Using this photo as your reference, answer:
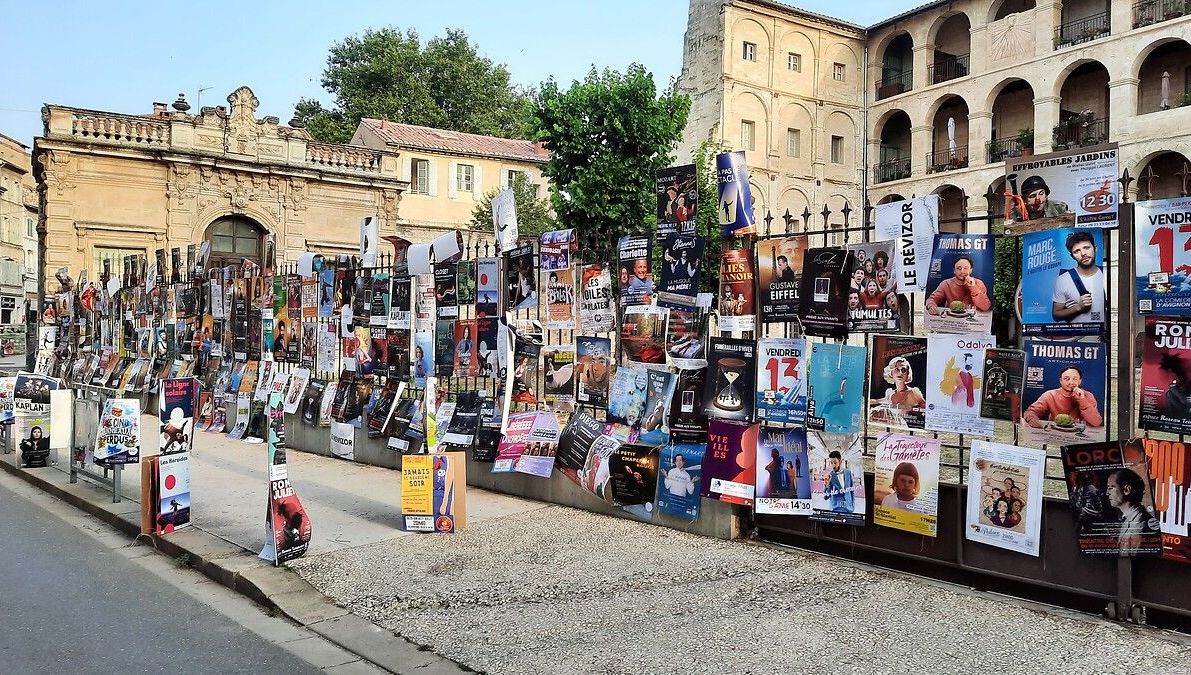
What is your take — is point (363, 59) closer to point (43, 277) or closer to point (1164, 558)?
point (43, 277)

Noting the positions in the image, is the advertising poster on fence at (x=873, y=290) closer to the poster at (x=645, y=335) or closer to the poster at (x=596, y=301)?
the poster at (x=645, y=335)

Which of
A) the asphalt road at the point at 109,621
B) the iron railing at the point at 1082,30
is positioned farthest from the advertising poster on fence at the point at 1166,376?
the iron railing at the point at 1082,30

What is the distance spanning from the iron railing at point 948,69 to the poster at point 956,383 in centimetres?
3566

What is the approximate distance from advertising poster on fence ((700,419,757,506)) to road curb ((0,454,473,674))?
9.87 ft

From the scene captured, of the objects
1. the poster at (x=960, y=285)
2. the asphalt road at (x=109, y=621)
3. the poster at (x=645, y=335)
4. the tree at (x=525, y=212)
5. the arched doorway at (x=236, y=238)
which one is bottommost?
the asphalt road at (x=109, y=621)

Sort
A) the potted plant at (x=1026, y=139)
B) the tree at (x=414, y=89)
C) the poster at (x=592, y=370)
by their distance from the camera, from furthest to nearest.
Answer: the tree at (x=414, y=89)
the potted plant at (x=1026, y=139)
the poster at (x=592, y=370)

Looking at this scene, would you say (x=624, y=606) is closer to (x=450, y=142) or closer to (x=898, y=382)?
(x=898, y=382)

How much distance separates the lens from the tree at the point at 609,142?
27859 millimetres

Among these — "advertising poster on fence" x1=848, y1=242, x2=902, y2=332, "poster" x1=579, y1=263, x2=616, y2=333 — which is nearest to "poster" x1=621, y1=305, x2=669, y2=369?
"poster" x1=579, y1=263, x2=616, y2=333

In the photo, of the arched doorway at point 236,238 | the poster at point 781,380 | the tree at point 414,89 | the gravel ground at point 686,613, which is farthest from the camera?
the tree at point 414,89

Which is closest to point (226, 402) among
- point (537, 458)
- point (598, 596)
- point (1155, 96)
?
point (537, 458)

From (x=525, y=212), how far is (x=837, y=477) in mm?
33156

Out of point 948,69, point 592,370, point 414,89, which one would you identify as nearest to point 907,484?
point 592,370

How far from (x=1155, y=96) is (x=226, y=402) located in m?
32.1
